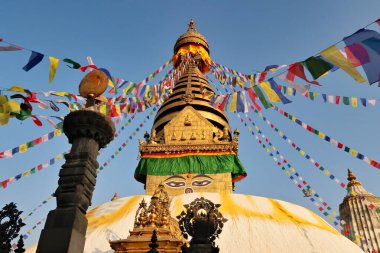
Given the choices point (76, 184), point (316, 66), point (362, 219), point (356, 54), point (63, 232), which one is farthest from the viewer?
point (362, 219)

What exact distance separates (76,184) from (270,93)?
6.22 metres

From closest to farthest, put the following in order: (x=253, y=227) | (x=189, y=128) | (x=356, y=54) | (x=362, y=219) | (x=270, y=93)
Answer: (x=356, y=54), (x=270, y=93), (x=253, y=227), (x=189, y=128), (x=362, y=219)

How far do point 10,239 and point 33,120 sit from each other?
13.5 ft

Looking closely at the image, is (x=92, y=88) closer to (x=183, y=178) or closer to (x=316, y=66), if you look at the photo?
(x=316, y=66)

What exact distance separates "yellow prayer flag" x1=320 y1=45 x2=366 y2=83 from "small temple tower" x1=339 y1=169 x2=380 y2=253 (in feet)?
52.8

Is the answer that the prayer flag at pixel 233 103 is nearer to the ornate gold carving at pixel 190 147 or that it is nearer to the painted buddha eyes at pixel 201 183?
the painted buddha eyes at pixel 201 183

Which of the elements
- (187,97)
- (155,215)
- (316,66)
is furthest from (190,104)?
(316,66)

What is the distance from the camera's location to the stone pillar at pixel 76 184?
4629mm

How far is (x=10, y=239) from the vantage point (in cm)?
496

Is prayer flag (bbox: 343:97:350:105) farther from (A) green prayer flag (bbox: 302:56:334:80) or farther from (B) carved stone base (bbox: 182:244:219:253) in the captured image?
(B) carved stone base (bbox: 182:244:219:253)

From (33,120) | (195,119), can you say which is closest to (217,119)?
(195,119)

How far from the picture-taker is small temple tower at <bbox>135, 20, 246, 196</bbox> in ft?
55.3

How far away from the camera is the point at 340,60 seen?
6.88m

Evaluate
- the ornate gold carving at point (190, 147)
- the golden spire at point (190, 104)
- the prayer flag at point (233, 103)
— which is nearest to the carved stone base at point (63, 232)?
the prayer flag at point (233, 103)
